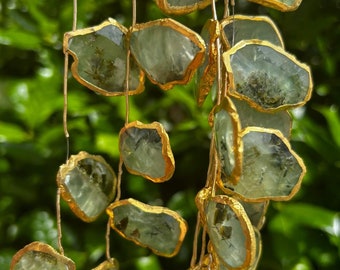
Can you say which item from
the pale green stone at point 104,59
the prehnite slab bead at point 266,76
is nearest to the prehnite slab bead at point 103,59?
the pale green stone at point 104,59

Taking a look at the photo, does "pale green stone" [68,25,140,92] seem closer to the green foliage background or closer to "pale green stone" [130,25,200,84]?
"pale green stone" [130,25,200,84]

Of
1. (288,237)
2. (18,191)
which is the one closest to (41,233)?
(18,191)

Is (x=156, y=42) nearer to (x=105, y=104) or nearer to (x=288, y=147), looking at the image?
(x=288, y=147)

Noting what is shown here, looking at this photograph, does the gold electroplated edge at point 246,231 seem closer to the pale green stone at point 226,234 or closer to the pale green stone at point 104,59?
the pale green stone at point 226,234

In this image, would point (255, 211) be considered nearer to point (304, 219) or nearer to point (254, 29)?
point (254, 29)

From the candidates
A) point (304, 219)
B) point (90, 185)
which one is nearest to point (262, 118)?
point (90, 185)
